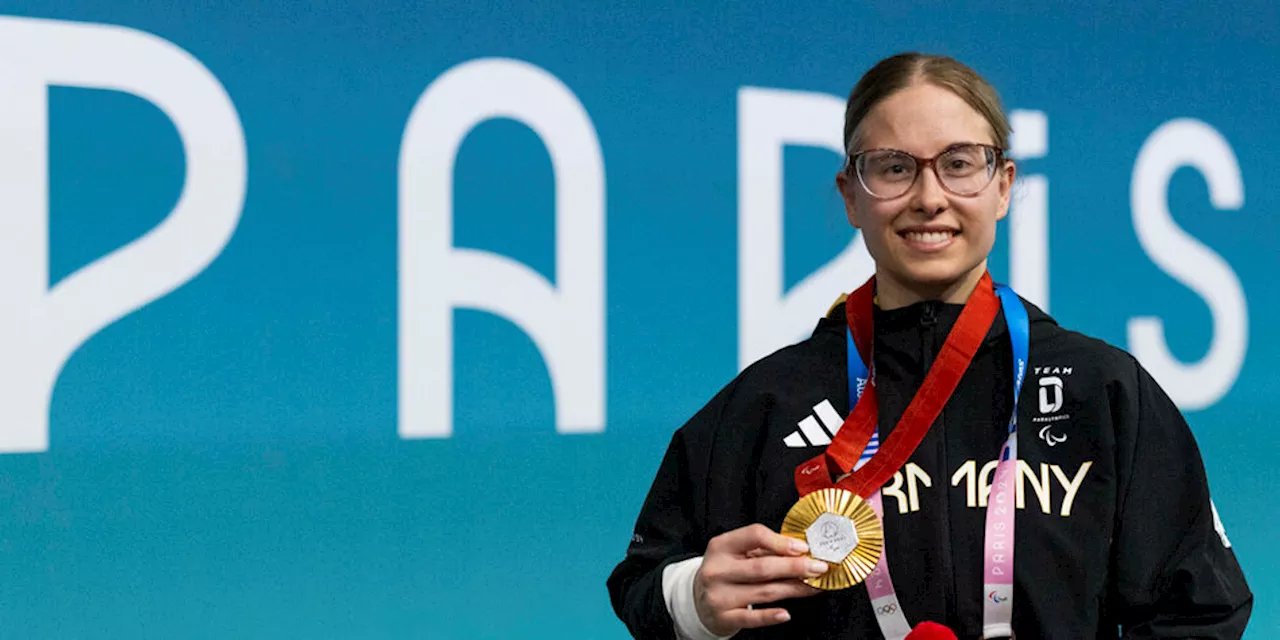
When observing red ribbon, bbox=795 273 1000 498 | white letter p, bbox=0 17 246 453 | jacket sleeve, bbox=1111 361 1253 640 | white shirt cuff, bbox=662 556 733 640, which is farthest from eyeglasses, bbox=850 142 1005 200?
white letter p, bbox=0 17 246 453

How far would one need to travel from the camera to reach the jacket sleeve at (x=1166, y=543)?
1.14 meters

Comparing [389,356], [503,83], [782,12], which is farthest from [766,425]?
[782,12]

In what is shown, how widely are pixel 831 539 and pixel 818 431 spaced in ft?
0.44

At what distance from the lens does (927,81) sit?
1.26 m

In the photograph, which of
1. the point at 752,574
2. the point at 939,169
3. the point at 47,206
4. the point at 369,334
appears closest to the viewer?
the point at 752,574

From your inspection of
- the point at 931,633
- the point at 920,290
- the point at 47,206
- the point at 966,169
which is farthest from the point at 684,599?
the point at 47,206

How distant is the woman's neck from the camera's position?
1272mm

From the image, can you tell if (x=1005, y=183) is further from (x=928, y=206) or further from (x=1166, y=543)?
(x=1166, y=543)

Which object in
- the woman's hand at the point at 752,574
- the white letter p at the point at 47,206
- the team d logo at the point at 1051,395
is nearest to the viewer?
the woman's hand at the point at 752,574

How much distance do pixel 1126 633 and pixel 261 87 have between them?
1510 millimetres

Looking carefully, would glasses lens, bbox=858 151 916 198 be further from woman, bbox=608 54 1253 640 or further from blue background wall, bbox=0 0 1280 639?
blue background wall, bbox=0 0 1280 639

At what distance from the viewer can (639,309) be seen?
2.47m

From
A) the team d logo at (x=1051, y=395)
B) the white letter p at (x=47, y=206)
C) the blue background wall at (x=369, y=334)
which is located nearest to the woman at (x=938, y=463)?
the team d logo at (x=1051, y=395)

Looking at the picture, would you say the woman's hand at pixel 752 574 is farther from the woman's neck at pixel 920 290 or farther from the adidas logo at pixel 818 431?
the woman's neck at pixel 920 290
